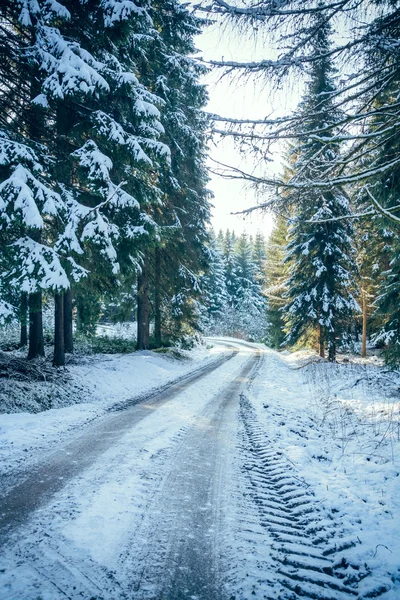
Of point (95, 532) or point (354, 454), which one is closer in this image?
point (95, 532)

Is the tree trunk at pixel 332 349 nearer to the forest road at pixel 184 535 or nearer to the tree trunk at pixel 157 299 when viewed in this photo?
the tree trunk at pixel 157 299

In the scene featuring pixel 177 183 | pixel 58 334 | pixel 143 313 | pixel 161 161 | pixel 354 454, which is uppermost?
pixel 177 183

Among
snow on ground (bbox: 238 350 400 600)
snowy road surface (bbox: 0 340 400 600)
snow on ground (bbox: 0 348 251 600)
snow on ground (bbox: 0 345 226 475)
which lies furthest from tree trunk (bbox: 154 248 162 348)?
snow on ground (bbox: 0 348 251 600)

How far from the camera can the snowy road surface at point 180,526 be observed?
2.14 m

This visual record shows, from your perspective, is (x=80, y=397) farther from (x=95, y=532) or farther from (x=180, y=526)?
(x=180, y=526)

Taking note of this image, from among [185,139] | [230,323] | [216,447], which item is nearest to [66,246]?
[216,447]

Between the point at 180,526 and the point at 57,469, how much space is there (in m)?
1.95

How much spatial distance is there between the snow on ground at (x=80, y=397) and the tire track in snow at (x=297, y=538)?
319 centimetres

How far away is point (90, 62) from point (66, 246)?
442 centimetres

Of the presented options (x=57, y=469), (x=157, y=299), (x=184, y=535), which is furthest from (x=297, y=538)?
(x=157, y=299)

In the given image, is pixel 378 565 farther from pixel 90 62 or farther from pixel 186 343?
pixel 186 343

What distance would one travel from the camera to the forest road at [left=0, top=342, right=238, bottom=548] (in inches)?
114

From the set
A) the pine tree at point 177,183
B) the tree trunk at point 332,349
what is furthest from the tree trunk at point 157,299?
the tree trunk at point 332,349

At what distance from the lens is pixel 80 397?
8.03m
